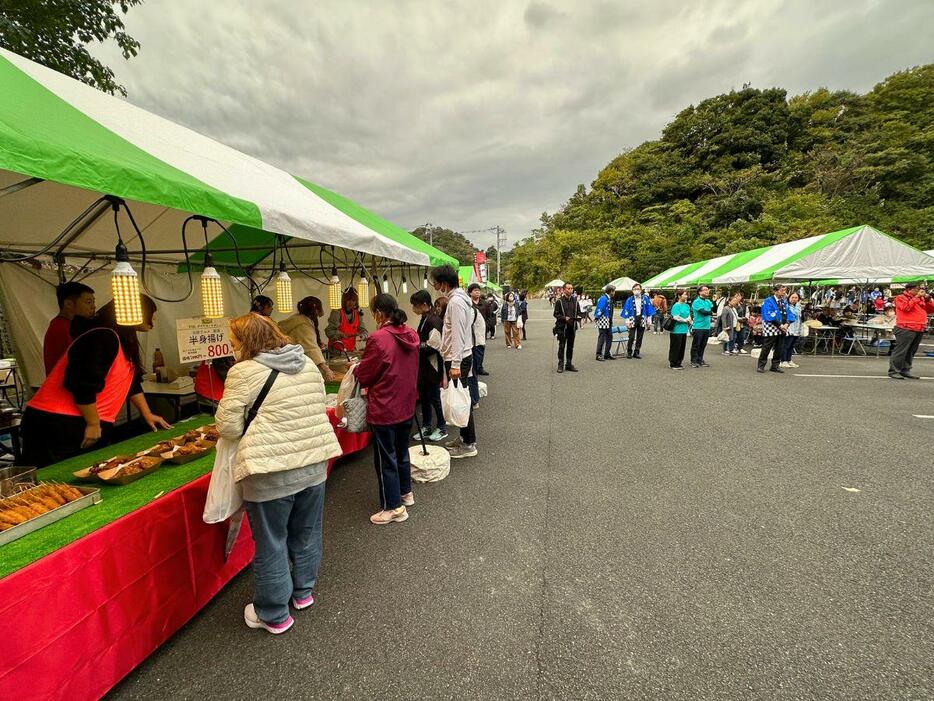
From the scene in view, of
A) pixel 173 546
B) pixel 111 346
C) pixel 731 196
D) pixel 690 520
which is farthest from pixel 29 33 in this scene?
pixel 731 196

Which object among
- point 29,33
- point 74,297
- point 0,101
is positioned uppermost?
point 29,33

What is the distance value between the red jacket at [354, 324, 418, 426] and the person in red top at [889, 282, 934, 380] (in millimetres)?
9709

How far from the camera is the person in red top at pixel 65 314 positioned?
274 cm

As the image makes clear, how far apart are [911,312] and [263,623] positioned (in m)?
11.0

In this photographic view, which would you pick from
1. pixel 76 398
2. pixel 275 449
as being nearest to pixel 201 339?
pixel 76 398

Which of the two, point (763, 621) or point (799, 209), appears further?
point (799, 209)

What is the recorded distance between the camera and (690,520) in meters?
3.10

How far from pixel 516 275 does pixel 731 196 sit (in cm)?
3179

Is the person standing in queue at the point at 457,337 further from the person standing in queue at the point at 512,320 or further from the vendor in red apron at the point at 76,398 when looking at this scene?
the person standing in queue at the point at 512,320

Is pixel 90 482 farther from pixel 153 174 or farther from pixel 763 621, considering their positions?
pixel 763 621

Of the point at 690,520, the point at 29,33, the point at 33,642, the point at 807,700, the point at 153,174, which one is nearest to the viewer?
the point at 33,642

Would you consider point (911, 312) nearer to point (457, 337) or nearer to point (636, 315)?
point (636, 315)

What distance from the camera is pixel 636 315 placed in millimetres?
10445

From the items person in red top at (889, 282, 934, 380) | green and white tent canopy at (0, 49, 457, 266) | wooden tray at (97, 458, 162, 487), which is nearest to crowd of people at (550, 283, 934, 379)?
person in red top at (889, 282, 934, 380)
